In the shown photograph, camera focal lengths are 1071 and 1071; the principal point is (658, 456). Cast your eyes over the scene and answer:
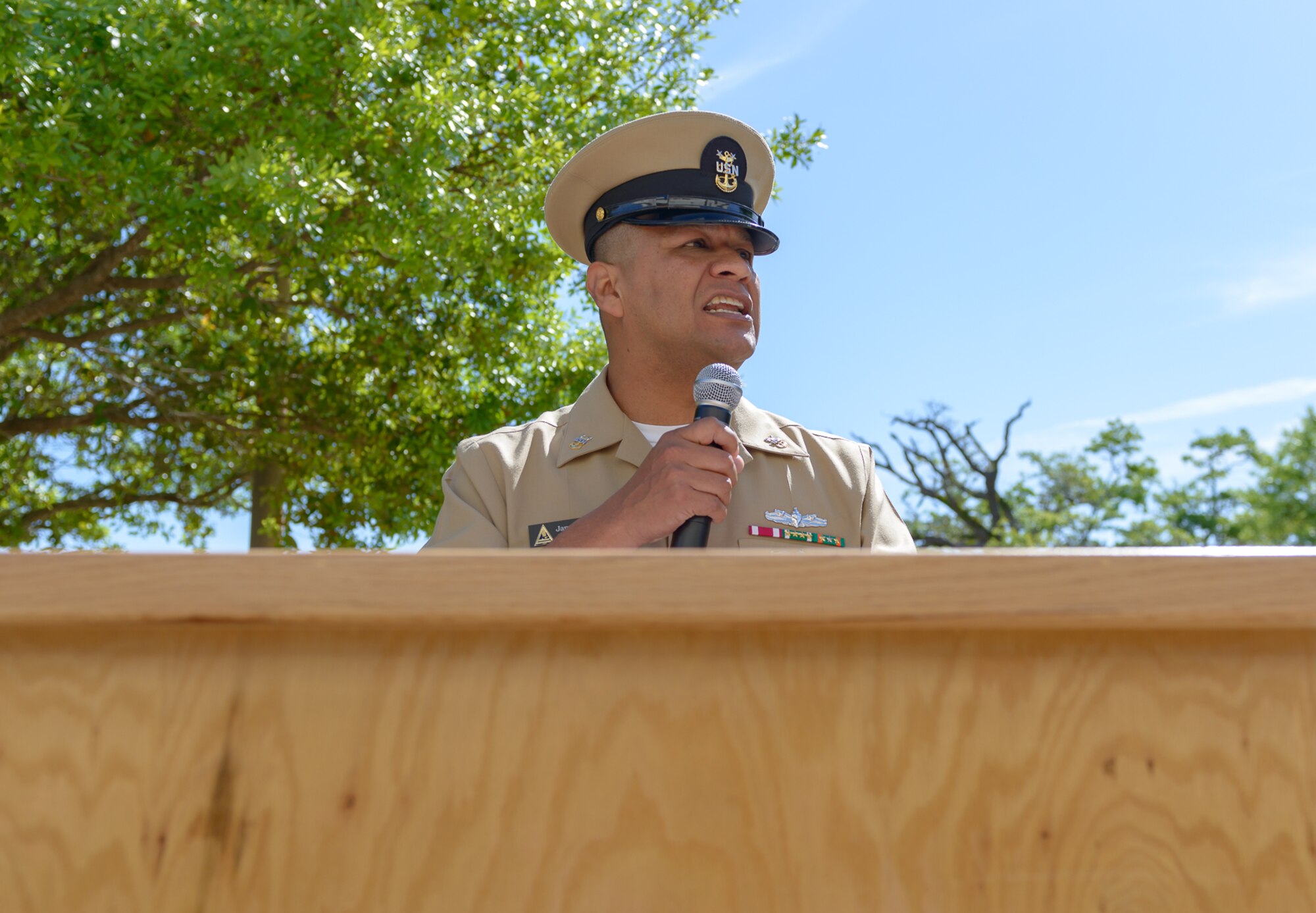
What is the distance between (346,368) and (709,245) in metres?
7.24

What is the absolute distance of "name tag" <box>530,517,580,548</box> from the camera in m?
2.90

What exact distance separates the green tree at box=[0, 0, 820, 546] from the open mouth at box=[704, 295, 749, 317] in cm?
450

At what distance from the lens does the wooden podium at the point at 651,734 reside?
41.2 inches

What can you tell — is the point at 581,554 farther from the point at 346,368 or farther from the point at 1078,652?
the point at 346,368

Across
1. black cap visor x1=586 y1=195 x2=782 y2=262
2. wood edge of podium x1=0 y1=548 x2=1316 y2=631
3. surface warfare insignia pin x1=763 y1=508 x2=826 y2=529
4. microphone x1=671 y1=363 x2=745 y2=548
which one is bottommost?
wood edge of podium x1=0 y1=548 x2=1316 y2=631

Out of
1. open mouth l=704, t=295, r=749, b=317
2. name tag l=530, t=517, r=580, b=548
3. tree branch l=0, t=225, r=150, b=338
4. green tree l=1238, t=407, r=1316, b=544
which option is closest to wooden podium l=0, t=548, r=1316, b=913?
name tag l=530, t=517, r=580, b=548

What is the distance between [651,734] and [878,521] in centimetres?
214

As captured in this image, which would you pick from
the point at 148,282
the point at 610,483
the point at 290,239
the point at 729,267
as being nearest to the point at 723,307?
the point at 729,267

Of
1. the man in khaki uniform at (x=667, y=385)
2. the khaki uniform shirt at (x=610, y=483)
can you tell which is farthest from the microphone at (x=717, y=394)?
the khaki uniform shirt at (x=610, y=483)

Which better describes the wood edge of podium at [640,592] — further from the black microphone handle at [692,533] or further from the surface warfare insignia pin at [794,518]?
the surface warfare insignia pin at [794,518]

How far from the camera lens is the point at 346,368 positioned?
32.0ft

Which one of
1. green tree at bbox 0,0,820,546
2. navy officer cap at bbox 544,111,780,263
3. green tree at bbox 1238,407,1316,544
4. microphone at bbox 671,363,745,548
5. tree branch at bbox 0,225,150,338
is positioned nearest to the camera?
microphone at bbox 671,363,745,548

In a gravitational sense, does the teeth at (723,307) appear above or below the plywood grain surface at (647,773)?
above

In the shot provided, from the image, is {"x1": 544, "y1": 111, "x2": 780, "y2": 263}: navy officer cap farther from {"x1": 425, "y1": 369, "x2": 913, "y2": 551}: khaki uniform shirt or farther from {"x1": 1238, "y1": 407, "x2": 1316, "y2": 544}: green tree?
{"x1": 1238, "y1": 407, "x2": 1316, "y2": 544}: green tree
